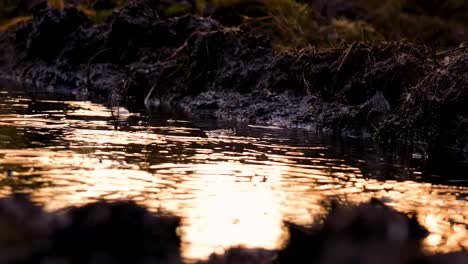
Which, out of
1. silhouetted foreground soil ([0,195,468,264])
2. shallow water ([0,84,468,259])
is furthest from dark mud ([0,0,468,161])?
silhouetted foreground soil ([0,195,468,264])

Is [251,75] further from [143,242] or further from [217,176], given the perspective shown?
[143,242]

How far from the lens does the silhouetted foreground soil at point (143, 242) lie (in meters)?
4.35

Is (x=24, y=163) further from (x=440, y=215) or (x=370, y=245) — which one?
(x=370, y=245)

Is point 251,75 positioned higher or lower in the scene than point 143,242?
higher

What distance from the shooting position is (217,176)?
8.17 m

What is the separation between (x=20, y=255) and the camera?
4.25 meters

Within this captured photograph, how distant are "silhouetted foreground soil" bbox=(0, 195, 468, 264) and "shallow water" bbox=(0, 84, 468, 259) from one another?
302mm

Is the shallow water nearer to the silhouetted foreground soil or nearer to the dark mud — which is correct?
the silhouetted foreground soil

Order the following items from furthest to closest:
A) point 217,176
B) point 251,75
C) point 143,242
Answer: point 251,75
point 217,176
point 143,242

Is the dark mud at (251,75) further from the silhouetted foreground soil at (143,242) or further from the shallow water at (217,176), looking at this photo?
the silhouetted foreground soil at (143,242)

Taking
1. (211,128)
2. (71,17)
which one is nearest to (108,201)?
(211,128)

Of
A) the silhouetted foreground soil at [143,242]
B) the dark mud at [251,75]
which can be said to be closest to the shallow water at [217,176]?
the silhouetted foreground soil at [143,242]

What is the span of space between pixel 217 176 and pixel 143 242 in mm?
3530

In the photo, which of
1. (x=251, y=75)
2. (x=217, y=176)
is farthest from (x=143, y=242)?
(x=251, y=75)
